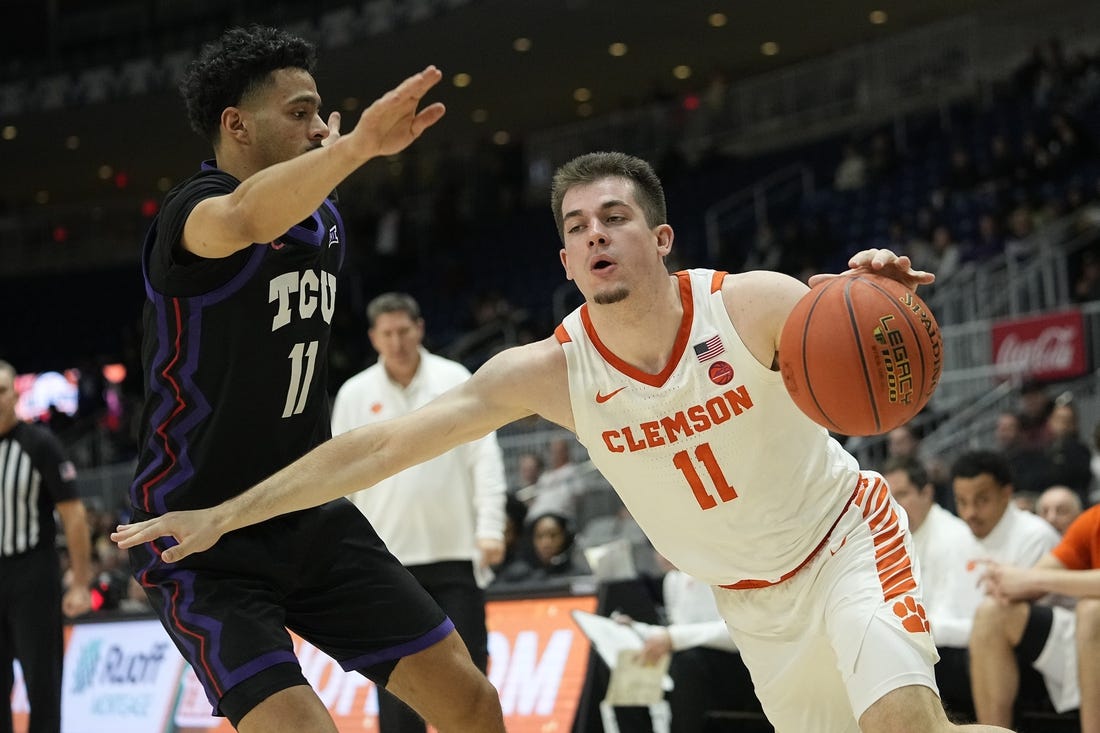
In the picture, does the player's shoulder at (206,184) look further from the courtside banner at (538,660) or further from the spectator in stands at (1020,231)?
the spectator in stands at (1020,231)

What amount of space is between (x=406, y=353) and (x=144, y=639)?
370 centimetres

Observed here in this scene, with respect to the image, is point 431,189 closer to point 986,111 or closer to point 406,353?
point 986,111

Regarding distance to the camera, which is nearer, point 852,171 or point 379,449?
point 379,449

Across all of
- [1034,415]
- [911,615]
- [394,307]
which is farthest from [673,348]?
[1034,415]

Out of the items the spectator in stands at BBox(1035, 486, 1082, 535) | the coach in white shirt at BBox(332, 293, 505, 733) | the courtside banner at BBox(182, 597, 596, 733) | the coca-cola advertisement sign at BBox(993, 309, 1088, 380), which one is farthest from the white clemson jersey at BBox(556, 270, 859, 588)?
the coca-cola advertisement sign at BBox(993, 309, 1088, 380)

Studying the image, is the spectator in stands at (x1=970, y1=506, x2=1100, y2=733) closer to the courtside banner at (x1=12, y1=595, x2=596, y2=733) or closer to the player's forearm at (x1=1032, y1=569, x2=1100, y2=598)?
the player's forearm at (x1=1032, y1=569, x2=1100, y2=598)

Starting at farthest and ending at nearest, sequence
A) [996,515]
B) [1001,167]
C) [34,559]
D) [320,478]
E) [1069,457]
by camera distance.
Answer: [1001,167] → [1069,457] → [34,559] → [996,515] → [320,478]

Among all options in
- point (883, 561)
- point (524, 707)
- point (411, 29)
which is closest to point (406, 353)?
point (524, 707)

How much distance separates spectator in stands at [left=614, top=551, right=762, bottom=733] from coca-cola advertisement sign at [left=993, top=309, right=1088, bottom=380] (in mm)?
6283

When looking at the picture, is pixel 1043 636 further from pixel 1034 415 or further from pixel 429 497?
pixel 1034 415

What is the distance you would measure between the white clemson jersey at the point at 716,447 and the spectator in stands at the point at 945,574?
289 cm

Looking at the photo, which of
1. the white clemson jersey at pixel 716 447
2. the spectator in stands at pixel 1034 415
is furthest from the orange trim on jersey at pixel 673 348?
the spectator in stands at pixel 1034 415

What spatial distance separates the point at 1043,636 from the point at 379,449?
146 inches

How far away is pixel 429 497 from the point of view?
6.62 m
